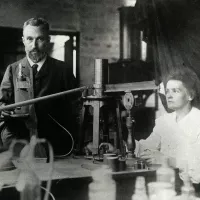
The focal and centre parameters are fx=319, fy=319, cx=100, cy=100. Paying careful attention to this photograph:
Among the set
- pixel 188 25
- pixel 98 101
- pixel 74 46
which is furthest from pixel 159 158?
pixel 74 46

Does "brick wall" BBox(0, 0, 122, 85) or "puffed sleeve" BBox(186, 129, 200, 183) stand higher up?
"brick wall" BBox(0, 0, 122, 85)

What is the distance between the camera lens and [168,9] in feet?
6.88

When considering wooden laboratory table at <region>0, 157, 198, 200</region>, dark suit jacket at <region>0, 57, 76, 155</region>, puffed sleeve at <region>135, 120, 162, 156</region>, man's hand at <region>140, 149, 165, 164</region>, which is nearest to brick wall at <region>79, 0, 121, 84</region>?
dark suit jacket at <region>0, 57, 76, 155</region>

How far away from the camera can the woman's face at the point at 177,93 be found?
66.3 inches

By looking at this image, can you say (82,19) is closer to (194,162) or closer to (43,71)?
(43,71)

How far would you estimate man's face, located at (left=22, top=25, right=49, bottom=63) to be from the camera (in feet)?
6.05

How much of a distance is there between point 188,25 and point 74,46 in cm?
126

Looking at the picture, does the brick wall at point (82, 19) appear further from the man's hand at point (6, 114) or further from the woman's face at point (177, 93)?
the man's hand at point (6, 114)

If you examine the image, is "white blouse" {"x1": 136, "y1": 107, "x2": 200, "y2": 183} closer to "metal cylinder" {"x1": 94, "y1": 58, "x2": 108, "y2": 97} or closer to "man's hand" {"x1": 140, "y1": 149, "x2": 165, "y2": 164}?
"man's hand" {"x1": 140, "y1": 149, "x2": 165, "y2": 164}

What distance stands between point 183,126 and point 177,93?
0.19m

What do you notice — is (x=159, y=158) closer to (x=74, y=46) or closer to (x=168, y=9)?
(x=168, y=9)

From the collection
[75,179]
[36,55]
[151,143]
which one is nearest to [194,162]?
[151,143]

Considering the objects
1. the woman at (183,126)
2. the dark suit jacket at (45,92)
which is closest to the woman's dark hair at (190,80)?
the woman at (183,126)

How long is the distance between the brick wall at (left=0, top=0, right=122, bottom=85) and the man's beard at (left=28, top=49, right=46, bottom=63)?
0.66 metres
